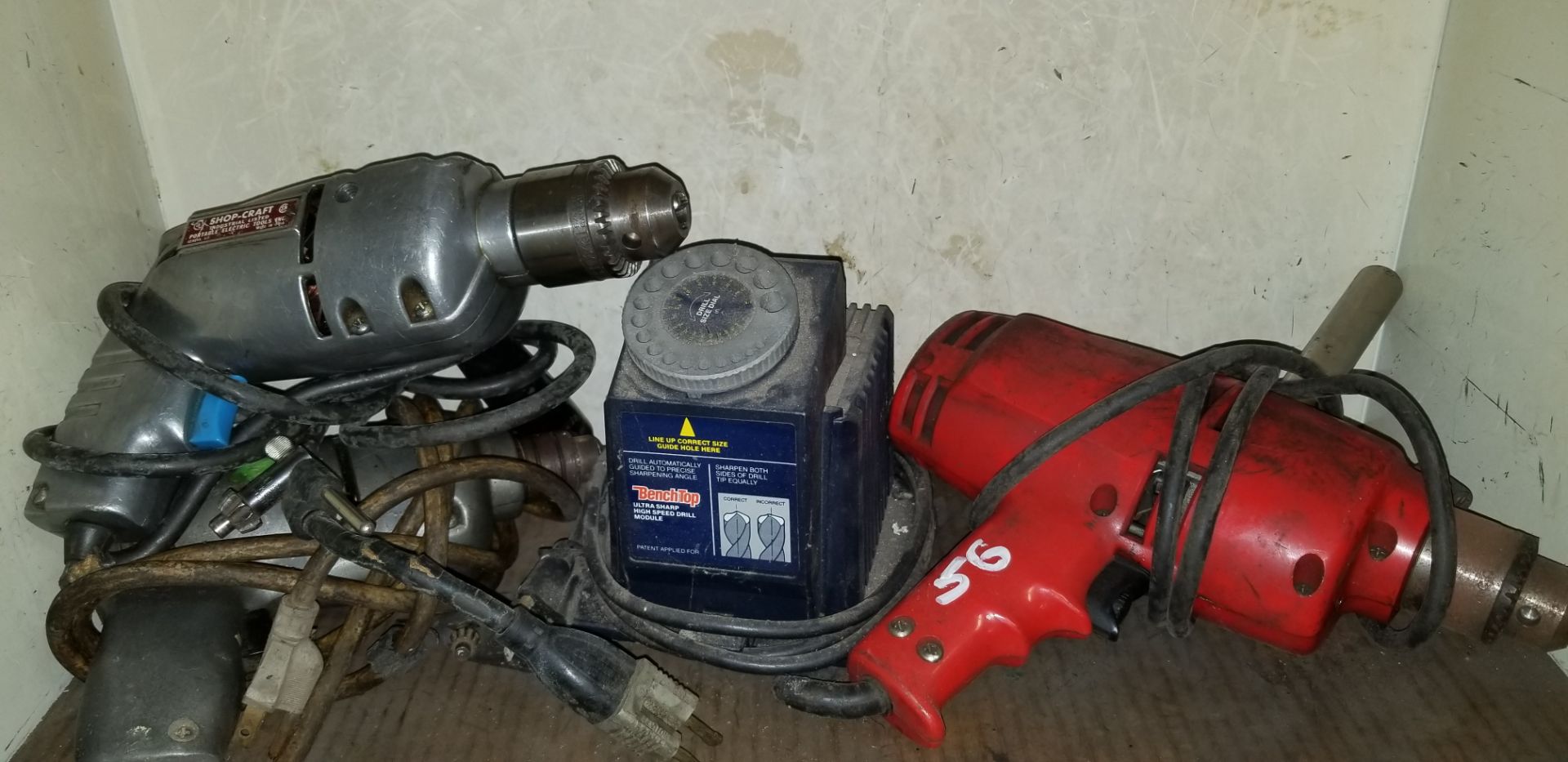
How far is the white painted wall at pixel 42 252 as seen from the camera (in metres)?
0.76

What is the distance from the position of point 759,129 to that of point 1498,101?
1.99 feet

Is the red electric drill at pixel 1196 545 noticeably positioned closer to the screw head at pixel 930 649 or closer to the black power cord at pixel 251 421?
the screw head at pixel 930 649

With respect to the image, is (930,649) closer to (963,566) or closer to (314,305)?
(963,566)

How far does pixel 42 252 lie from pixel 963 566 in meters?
0.74

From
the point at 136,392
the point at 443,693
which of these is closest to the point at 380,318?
the point at 136,392

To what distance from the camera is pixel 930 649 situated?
2.48 feet

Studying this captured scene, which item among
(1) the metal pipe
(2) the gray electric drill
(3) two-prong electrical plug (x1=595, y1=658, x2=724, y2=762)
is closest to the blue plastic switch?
(2) the gray electric drill

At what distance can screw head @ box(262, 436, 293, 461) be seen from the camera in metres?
0.77

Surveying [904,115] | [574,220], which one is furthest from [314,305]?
[904,115]

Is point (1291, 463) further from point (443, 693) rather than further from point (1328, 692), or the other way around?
point (443, 693)

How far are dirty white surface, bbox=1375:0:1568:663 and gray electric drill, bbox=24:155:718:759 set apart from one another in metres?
0.66

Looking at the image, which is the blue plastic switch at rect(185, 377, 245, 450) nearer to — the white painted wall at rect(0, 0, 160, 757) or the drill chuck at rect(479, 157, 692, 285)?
the white painted wall at rect(0, 0, 160, 757)

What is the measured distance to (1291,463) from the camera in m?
0.75

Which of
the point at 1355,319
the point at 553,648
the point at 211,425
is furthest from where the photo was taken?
the point at 1355,319
